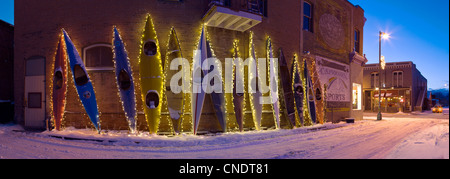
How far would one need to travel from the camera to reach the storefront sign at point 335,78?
1342 cm

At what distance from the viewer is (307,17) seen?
13.0 metres

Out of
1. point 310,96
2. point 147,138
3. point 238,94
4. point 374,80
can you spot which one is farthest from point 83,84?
point 374,80

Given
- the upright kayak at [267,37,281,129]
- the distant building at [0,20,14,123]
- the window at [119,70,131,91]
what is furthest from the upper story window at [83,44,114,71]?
the upright kayak at [267,37,281,129]

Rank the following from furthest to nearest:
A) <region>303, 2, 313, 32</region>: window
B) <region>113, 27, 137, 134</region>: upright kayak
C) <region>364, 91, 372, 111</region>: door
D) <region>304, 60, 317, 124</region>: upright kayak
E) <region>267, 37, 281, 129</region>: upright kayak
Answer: <region>364, 91, 372, 111</region>: door → <region>303, 2, 313, 32</region>: window → <region>304, 60, 317, 124</region>: upright kayak → <region>267, 37, 281, 129</region>: upright kayak → <region>113, 27, 137, 134</region>: upright kayak

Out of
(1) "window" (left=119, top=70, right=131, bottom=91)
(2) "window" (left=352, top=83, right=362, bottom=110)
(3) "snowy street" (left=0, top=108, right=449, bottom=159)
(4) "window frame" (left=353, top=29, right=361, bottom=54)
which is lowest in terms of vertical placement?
(3) "snowy street" (left=0, top=108, right=449, bottom=159)

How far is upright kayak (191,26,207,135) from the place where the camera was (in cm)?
851

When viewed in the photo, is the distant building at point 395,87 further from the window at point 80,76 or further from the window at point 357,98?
the window at point 80,76

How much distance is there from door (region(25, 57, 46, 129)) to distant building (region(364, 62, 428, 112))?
3899 centimetres

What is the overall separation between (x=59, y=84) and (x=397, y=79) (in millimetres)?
42283

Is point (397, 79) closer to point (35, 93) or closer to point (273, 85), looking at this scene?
point (273, 85)

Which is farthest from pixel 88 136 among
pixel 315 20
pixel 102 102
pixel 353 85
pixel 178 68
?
pixel 353 85

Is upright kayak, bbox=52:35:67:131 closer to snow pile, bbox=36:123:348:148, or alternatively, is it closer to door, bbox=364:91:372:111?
snow pile, bbox=36:123:348:148

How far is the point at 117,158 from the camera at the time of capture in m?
5.38

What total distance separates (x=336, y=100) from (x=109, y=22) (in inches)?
554
